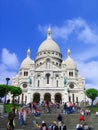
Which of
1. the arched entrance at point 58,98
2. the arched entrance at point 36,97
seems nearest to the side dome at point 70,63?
the arched entrance at point 58,98

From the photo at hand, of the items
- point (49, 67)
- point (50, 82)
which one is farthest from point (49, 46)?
point (50, 82)

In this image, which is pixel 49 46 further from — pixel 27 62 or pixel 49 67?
pixel 49 67

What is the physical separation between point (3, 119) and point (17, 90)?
4025 centimetres

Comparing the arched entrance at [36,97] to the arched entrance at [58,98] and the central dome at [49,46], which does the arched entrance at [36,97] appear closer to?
the arched entrance at [58,98]

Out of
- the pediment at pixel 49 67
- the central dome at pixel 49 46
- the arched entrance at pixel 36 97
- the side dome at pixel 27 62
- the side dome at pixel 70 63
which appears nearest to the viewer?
the arched entrance at pixel 36 97

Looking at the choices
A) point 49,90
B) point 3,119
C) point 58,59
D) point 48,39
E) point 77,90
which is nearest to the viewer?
point 3,119

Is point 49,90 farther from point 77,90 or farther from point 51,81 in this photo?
point 77,90

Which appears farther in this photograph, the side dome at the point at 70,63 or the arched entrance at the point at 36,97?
the side dome at the point at 70,63

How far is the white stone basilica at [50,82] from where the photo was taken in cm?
7806

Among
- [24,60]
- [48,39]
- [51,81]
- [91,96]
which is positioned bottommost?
[91,96]

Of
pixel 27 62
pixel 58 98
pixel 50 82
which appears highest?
pixel 27 62

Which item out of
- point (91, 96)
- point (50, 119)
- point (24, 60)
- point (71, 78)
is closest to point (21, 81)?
point (24, 60)

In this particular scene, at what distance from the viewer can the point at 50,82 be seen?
8019 cm

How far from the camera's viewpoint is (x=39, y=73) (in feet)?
269
